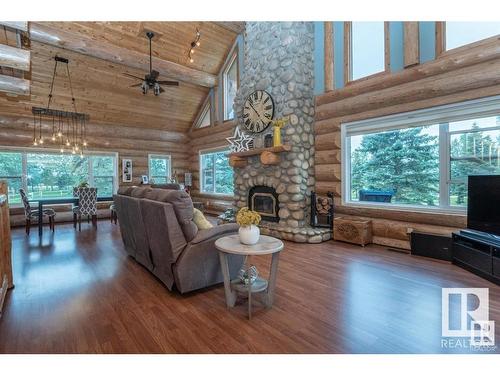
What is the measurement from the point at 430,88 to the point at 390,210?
6.57 feet

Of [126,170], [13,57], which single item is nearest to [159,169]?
[126,170]

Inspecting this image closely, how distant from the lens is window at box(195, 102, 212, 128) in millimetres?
9161

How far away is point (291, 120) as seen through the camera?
17.4ft

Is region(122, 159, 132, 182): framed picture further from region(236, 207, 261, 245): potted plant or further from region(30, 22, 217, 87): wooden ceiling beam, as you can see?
region(236, 207, 261, 245): potted plant

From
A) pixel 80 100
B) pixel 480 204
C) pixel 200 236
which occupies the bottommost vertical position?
pixel 200 236

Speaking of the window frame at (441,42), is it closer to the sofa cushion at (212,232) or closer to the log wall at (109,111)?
the sofa cushion at (212,232)

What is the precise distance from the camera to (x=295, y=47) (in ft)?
17.7

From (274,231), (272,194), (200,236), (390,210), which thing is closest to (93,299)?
(200,236)

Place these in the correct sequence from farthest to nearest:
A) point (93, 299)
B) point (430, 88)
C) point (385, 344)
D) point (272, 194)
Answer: point (272, 194), point (430, 88), point (93, 299), point (385, 344)

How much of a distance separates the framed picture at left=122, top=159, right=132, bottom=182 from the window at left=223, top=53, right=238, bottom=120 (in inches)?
138

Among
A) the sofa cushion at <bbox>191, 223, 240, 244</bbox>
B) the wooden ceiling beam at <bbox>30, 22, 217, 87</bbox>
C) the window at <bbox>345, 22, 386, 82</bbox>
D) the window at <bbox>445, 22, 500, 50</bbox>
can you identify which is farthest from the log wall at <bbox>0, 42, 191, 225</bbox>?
the window at <bbox>445, 22, 500, 50</bbox>

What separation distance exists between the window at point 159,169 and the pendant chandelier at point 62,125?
2171 millimetres

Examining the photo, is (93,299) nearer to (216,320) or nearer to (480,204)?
(216,320)

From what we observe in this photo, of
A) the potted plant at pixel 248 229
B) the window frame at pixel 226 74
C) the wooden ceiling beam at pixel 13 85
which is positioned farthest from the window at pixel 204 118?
the potted plant at pixel 248 229
